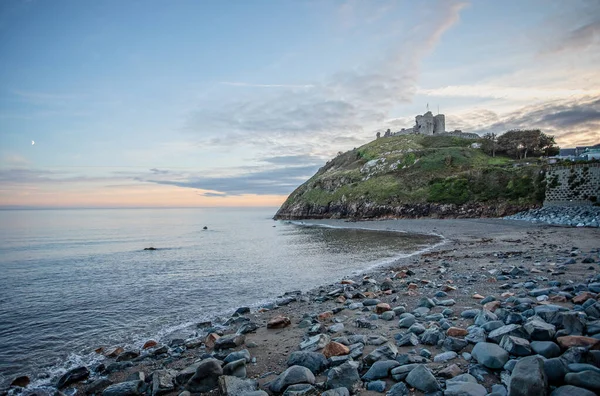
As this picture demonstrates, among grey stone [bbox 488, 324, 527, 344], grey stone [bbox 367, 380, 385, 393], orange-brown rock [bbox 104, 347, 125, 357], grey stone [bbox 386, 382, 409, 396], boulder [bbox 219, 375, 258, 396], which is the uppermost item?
grey stone [bbox 488, 324, 527, 344]

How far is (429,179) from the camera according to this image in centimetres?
7700

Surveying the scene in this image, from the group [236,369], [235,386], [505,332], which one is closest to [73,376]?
[236,369]

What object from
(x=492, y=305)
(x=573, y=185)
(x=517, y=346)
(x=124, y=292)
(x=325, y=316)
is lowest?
(x=124, y=292)

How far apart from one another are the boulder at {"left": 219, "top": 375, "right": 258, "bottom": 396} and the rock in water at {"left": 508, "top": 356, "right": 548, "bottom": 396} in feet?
12.5

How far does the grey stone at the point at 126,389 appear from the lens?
5824 mm

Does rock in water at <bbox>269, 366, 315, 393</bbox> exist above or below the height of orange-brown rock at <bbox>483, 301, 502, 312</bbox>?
below

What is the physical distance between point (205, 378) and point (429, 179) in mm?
79335

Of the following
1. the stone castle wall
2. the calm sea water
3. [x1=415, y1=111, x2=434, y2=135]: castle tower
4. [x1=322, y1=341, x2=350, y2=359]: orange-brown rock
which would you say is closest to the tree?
[x1=415, y1=111, x2=434, y2=135]: castle tower

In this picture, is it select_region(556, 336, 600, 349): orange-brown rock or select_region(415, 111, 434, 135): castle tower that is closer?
select_region(556, 336, 600, 349): orange-brown rock

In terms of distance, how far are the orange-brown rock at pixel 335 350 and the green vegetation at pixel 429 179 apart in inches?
2383

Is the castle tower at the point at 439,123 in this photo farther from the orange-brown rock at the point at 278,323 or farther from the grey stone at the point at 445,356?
the grey stone at the point at 445,356

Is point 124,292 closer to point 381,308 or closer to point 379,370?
point 381,308

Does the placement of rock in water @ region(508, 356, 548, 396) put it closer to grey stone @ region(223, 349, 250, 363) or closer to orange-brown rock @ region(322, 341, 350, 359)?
orange-brown rock @ region(322, 341, 350, 359)

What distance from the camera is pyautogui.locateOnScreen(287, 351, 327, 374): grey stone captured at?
5656 mm
